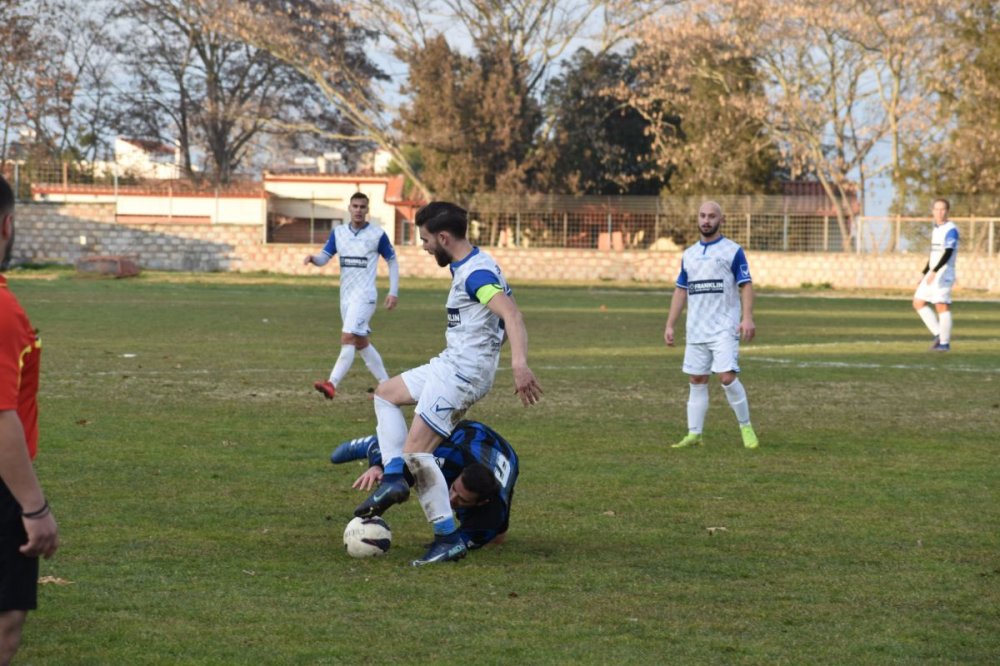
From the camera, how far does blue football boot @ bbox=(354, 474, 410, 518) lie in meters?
6.85

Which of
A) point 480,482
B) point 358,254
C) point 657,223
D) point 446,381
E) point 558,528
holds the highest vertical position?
→ point 657,223

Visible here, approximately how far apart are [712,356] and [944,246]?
37.7 ft

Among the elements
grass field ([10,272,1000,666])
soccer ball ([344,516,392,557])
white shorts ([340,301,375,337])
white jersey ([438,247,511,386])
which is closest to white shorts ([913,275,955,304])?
grass field ([10,272,1000,666])

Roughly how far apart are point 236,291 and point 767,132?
26.6 meters

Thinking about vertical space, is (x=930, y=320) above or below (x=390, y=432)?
below

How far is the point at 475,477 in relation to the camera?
23.1 ft

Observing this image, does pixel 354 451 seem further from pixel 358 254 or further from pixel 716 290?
pixel 358 254

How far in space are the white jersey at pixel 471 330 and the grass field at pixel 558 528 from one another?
2.98 ft

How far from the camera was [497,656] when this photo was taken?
514 centimetres

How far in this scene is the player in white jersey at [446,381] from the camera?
6.86 meters

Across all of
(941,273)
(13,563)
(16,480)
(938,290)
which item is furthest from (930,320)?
(16,480)

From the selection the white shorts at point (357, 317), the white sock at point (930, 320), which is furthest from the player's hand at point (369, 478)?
→ the white sock at point (930, 320)

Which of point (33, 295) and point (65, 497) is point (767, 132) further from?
point (65, 497)

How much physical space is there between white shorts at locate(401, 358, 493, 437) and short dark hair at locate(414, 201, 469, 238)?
651 mm
